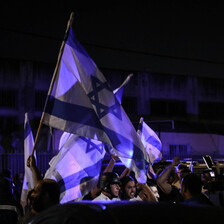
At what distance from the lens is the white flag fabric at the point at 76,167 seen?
21.7ft

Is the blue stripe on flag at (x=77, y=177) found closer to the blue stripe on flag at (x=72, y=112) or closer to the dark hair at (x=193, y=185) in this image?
the blue stripe on flag at (x=72, y=112)

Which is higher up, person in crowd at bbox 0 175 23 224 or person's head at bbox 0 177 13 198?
person's head at bbox 0 177 13 198

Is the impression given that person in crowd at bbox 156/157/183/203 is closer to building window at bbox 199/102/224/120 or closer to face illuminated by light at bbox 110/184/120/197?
face illuminated by light at bbox 110/184/120/197

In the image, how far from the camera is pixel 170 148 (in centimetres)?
2538

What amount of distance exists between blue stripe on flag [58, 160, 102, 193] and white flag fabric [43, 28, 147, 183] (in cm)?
72

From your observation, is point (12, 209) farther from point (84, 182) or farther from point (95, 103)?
point (95, 103)

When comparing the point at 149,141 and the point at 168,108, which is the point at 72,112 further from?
the point at 168,108

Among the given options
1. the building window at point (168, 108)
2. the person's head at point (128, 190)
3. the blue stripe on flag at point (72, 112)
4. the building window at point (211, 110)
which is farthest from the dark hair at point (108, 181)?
the building window at point (211, 110)

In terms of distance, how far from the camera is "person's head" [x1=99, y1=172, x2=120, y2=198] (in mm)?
5852

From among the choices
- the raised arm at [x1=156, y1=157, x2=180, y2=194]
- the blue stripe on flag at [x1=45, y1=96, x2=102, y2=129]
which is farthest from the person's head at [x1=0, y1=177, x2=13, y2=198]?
the raised arm at [x1=156, y1=157, x2=180, y2=194]

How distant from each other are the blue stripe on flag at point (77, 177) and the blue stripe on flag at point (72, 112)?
97 cm

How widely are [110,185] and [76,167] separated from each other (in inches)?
44.3

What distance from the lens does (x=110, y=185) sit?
586 centimetres

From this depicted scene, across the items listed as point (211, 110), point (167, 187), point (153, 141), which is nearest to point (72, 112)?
point (167, 187)
